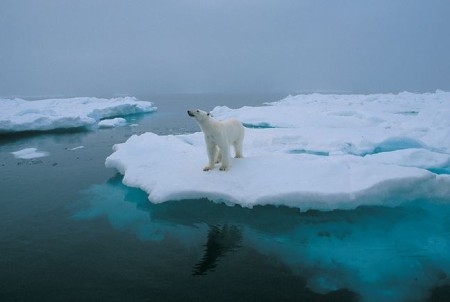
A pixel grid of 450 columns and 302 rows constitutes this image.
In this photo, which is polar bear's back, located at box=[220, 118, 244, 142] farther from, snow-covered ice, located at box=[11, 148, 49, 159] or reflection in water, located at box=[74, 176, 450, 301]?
snow-covered ice, located at box=[11, 148, 49, 159]

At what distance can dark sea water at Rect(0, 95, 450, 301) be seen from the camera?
4.10 meters

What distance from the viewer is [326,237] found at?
5461 mm

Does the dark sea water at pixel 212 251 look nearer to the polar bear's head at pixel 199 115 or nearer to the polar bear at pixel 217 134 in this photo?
the polar bear at pixel 217 134

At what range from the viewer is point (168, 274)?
445cm

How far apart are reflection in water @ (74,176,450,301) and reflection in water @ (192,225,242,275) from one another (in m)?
0.02

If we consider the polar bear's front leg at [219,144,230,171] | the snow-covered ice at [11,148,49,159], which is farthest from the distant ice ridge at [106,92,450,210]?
the snow-covered ice at [11,148,49,159]

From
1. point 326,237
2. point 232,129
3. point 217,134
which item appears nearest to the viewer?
point 326,237

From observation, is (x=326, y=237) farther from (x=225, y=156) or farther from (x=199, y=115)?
(x=199, y=115)

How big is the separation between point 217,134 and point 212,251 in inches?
98.8

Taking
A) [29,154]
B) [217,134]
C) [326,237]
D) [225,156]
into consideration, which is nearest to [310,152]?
[225,156]

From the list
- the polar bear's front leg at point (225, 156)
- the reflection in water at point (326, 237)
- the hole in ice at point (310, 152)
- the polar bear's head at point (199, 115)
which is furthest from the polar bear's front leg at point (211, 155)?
the hole in ice at point (310, 152)

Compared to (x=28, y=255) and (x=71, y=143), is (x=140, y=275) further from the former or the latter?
(x=71, y=143)

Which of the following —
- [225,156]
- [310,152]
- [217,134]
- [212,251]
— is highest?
[217,134]

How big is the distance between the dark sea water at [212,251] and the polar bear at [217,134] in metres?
1.10
